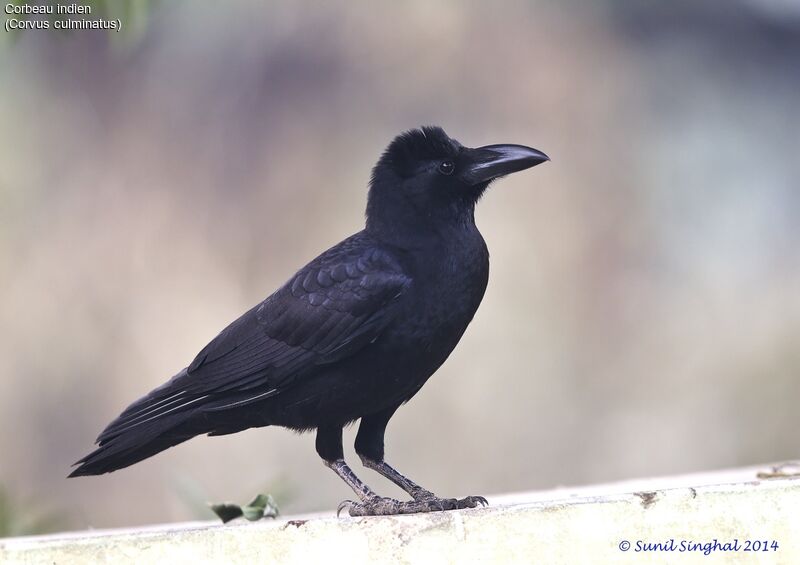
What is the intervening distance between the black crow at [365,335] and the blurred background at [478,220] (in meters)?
3.76

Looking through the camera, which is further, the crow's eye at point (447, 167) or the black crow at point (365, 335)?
the crow's eye at point (447, 167)

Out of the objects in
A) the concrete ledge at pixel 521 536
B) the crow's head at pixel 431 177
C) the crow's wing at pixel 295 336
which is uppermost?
the crow's head at pixel 431 177

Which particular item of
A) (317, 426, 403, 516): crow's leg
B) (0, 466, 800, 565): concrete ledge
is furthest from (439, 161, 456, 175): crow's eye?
(0, 466, 800, 565): concrete ledge

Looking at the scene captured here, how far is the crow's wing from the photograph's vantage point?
3.29 meters

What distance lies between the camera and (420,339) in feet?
10.6

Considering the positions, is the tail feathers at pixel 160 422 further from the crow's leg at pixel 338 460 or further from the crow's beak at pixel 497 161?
the crow's beak at pixel 497 161

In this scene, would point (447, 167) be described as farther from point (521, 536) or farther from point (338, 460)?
point (521, 536)

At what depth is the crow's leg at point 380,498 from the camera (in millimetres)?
3150

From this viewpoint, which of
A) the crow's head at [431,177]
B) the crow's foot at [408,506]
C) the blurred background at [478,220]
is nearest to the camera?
the crow's foot at [408,506]

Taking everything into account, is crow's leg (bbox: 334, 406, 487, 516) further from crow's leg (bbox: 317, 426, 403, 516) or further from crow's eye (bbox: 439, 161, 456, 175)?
crow's eye (bbox: 439, 161, 456, 175)

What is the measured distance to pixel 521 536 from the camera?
8.95 feet

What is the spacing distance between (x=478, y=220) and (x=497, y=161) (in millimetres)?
4369

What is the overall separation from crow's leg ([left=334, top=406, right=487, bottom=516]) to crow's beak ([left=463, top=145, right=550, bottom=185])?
2.64 feet

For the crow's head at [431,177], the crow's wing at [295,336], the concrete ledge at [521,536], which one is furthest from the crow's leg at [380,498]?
the crow's head at [431,177]
